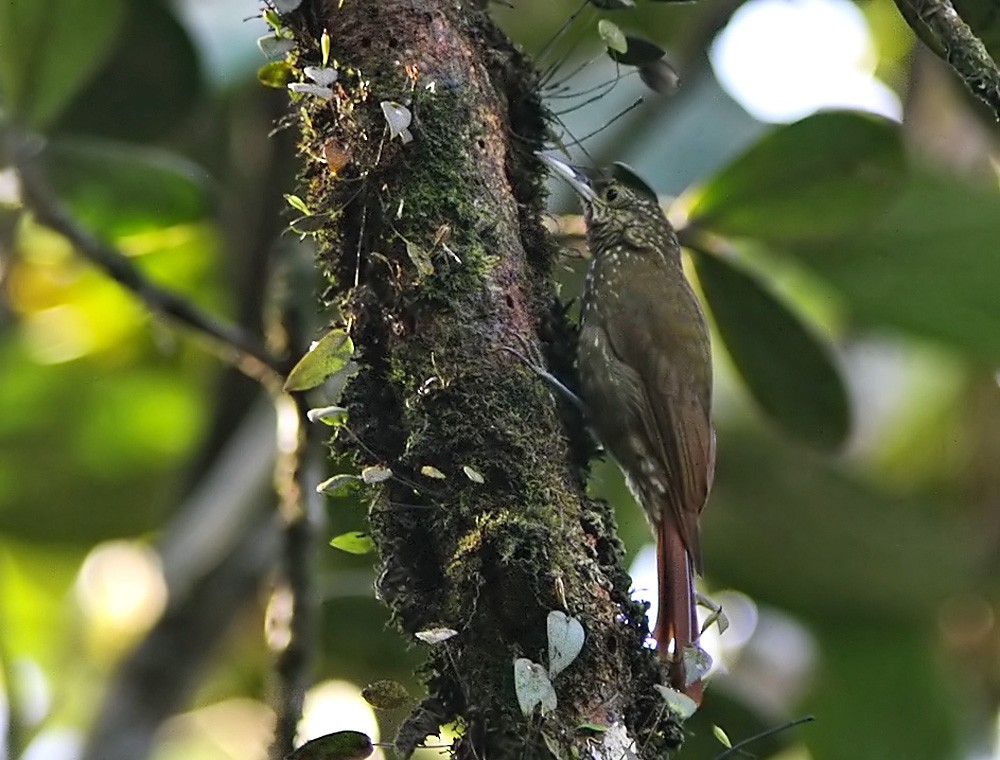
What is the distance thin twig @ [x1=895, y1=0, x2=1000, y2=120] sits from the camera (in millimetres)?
1680

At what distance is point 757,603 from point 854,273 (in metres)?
1.06

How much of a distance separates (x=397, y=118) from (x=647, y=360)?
4.63 feet

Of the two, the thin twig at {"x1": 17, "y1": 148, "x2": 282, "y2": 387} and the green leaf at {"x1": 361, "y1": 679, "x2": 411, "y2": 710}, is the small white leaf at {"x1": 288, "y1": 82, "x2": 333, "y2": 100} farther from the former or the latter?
the thin twig at {"x1": 17, "y1": 148, "x2": 282, "y2": 387}

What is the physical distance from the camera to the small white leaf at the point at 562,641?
141 centimetres

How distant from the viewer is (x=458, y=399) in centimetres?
161

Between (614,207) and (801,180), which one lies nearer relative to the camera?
(801,180)

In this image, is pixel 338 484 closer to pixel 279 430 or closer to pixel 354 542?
pixel 354 542

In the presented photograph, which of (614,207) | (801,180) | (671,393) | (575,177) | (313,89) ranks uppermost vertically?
(313,89)

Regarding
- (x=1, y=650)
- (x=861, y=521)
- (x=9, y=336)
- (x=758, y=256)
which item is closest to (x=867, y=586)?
(x=861, y=521)

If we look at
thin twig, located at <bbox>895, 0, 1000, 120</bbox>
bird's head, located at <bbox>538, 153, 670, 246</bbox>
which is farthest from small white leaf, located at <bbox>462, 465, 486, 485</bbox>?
bird's head, located at <bbox>538, 153, 670, 246</bbox>

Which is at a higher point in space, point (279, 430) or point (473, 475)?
point (473, 475)

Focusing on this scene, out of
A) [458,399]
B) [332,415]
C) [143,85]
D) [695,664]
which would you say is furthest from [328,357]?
[143,85]

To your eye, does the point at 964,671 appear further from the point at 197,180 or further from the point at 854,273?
the point at 197,180

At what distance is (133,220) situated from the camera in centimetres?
308
